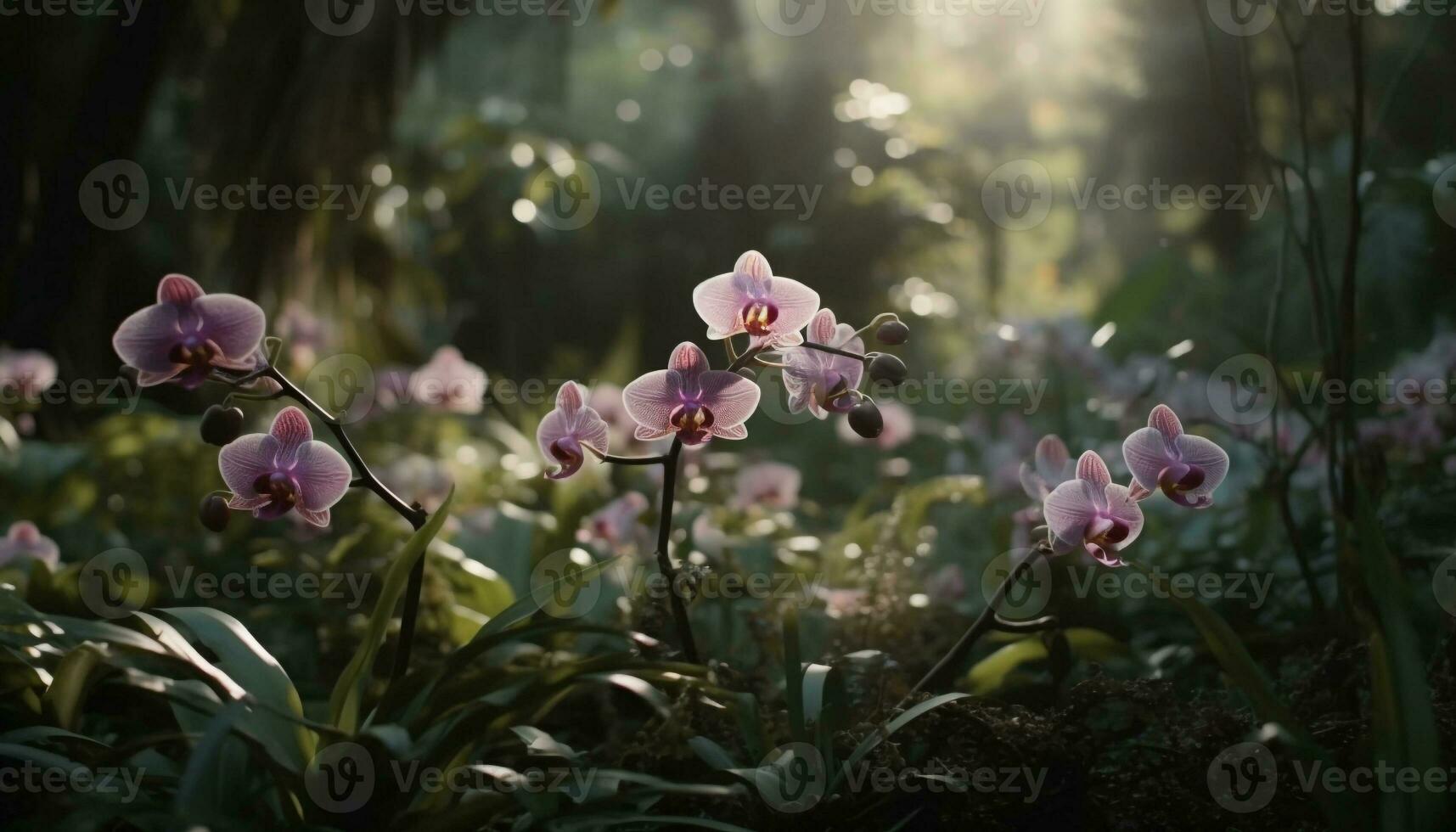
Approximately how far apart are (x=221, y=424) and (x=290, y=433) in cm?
8

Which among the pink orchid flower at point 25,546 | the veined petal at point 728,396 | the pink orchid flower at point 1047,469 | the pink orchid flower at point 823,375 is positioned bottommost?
→ the pink orchid flower at point 25,546

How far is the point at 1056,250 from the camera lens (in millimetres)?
18828

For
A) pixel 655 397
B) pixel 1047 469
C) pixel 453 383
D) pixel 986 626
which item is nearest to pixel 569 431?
pixel 655 397

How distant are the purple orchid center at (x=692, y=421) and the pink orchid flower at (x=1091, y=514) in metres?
0.35

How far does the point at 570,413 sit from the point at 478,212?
189 inches

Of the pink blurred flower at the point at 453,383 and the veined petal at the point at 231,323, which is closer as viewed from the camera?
the veined petal at the point at 231,323

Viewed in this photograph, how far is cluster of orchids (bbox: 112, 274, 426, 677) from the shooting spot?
0.99m

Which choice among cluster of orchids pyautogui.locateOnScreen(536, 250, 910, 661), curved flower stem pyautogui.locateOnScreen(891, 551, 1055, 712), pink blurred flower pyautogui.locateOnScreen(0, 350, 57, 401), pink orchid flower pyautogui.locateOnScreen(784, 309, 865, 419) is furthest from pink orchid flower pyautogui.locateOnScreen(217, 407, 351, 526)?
pink blurred flower pyautogui.locateOnScreen(0, 350, 57, 401)

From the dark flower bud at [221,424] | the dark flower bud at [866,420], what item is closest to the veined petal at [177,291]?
the dark flower bud at [221,424]

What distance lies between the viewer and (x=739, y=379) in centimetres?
106

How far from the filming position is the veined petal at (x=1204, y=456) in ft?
3.50

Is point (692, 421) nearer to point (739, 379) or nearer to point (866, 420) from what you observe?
point (739, 379)

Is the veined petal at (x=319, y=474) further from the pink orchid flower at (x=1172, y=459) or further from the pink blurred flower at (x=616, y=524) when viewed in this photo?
the pink orchid flower at (x=1172, y=459)

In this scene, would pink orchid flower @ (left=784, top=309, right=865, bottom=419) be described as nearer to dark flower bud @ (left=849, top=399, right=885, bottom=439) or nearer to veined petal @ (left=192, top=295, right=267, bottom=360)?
dark flower bud @ (left=849, top=399, right=885, bottom=439)
